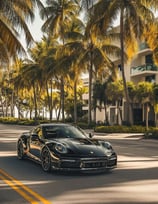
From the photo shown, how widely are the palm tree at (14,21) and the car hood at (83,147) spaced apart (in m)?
14.4

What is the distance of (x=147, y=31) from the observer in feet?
103

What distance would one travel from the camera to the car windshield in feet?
37.3

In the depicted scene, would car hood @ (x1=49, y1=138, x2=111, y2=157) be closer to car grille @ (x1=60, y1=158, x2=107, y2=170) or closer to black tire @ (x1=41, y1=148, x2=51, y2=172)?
car grille @ (x1=60, y1=158, x2=107, y2=170)

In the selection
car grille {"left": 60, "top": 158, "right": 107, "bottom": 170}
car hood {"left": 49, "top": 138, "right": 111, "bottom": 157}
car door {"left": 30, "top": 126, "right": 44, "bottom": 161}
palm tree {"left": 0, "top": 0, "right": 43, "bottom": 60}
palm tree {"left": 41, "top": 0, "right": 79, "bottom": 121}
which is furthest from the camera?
palm tree {"left": 41, "top": 0, "right": 79, "bottom": 121}

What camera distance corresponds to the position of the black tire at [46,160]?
10.3m

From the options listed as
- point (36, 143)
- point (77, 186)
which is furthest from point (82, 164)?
point (36, 143)

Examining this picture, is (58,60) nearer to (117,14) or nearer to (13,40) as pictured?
(117,14)

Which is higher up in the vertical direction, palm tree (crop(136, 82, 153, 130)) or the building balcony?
the building balcony

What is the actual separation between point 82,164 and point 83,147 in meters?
0.54

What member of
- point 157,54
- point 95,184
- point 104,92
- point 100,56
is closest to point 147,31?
point 157,54

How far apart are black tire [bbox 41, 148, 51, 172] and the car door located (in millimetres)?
377

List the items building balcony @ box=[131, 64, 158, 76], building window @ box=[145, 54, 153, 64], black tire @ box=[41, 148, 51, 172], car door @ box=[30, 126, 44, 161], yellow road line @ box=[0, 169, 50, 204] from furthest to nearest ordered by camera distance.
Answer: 1. building window @ box=[145, 54, 153, 64]
2. building balcony @ box=[131, 64, 158, 76]
3. car door @ box=[30, 126, 44, 161]
4. black tire @ box=[41, 148, 51, 172]
5. yellow road line @ box=[0, 169, 50, 204]

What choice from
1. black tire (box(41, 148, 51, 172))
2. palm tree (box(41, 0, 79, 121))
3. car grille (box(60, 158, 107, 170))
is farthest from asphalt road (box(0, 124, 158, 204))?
palm tree (box(41, 0, 79, 121))

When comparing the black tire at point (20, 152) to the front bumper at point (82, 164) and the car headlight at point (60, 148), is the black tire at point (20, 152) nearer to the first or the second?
the car headlight at point (60, 148)
